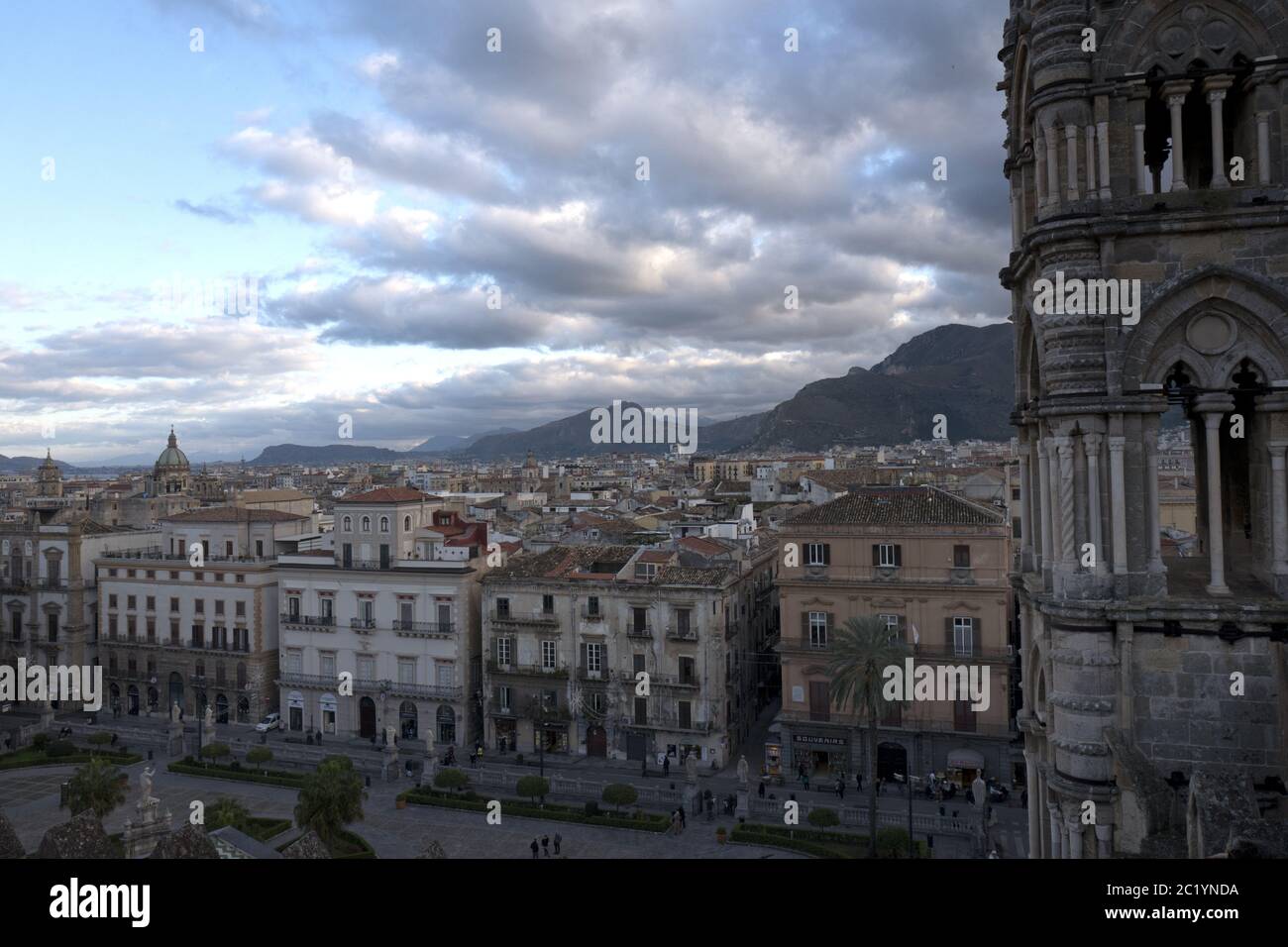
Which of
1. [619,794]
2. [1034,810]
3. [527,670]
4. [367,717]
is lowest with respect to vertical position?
[367,717]

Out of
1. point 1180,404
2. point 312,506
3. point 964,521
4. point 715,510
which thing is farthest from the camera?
point 715,510

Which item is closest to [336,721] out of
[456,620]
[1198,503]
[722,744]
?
[456,620]

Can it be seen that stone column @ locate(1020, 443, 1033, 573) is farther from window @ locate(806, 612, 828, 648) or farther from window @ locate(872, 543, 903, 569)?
window @ locate(806, 612, 828, 648)

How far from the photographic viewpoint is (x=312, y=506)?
246 feet

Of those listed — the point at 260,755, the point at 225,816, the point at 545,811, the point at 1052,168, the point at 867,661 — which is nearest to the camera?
the point at 1052,168

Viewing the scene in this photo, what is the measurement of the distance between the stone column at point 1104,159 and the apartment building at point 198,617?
5701 cm

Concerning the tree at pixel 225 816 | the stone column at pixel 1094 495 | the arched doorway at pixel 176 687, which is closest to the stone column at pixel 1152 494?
the stone column at pixel 1094 495

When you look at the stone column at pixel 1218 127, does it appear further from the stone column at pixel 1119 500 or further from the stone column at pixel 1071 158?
the stone column at pixel 1119 500

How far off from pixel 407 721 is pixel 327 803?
75.3 feet

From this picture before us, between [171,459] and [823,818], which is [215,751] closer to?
[823,818]

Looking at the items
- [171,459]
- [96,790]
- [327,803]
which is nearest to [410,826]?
[327,803]

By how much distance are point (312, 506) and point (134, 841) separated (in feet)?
192

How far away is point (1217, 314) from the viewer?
10688 millimetres

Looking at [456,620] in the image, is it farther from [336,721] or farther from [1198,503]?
[1198,503]
